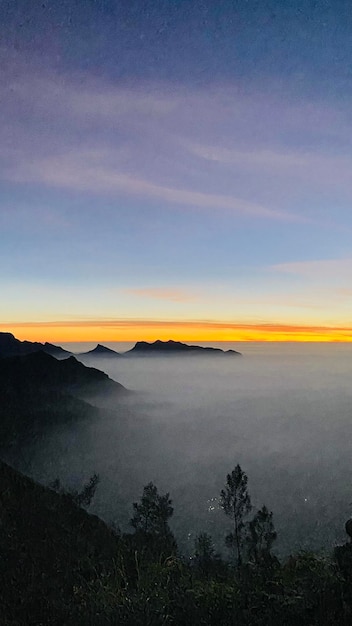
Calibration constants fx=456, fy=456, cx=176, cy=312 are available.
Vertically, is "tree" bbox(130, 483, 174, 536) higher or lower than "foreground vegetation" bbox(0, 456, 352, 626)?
lower

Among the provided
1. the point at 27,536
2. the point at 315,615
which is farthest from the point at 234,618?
the point at 27,536

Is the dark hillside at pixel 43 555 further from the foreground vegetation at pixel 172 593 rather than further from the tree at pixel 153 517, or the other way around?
the tree at pixel 153 517

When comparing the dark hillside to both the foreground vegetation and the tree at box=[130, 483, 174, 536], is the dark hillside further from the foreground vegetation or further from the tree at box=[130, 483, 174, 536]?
the tree at box=[130, 483, 174, 536]

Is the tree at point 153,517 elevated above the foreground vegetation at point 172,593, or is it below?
below

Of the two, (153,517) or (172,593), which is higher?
(172,593)

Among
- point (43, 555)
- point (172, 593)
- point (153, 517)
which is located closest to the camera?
point (172, 593)

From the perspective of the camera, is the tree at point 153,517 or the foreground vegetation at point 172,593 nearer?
the foreground vegetation at point 172,593

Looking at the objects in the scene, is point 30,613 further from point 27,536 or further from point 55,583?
point 27,536

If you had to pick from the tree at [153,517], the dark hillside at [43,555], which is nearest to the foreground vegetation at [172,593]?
the dark hillside at [43,555]

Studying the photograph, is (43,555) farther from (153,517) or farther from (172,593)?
(153,517)

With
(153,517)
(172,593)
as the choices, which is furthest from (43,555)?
(153,517)

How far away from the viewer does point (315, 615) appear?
11.1 meters

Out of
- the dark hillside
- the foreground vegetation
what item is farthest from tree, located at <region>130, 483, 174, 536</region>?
the foreground vegetation

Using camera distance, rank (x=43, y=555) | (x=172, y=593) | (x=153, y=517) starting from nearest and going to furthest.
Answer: (x=172, y=593) → (x=43, y=555) → (x=153, y=517)
